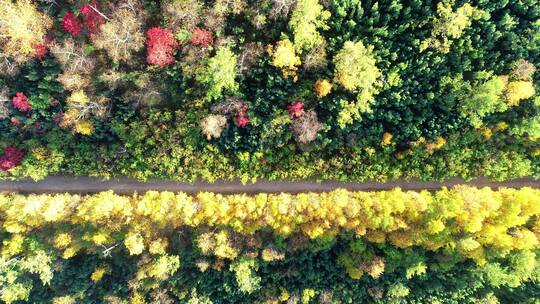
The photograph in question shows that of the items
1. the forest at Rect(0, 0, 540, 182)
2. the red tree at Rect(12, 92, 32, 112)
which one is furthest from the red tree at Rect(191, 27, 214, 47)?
the red tree at Rect(12, 92, 32, 112)

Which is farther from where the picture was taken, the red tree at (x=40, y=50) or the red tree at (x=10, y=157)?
the red tree at (x=10, y=157)

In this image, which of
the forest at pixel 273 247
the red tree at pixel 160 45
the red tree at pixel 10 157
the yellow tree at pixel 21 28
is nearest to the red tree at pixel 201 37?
the red tree at pixel 160 45

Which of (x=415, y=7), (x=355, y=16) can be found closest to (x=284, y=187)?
(x=355, y=16)

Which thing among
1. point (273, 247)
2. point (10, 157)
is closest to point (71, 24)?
point (10, 157)

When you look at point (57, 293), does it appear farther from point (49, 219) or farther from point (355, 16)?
point (355, 16)

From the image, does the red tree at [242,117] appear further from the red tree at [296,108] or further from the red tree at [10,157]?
the red tree at [10,157]
